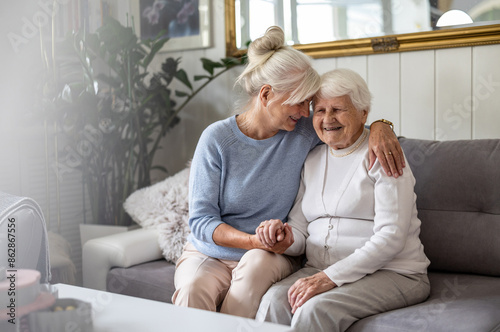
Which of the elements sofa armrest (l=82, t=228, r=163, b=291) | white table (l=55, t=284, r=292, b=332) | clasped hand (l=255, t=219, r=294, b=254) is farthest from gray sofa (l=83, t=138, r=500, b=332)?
white table (l=55, t=284, r=292, b=332)

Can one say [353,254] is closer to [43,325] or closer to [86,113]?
[43,325]

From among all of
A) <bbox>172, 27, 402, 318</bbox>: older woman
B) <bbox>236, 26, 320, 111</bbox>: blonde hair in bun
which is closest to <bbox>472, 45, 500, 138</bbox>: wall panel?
<bbox>172, 27, 402, 318</bbox>: older woman

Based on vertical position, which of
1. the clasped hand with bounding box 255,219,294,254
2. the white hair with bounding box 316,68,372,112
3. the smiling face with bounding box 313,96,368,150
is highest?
the white hair with bounding box 316,68,372,112

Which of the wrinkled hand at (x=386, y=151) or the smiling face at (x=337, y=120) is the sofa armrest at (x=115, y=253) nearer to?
the smiling face at (x=337, y=120)

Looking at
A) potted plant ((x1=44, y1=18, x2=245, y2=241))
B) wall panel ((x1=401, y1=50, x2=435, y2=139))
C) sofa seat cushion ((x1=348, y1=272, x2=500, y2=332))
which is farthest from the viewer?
potted plant ((x1=44, y1=18, x2=245, y2=241))

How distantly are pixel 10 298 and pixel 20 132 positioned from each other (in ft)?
3.98

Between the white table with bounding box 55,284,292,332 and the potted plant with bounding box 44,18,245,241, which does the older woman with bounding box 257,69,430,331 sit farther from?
the potted plant with bounding box 44,18,245,241

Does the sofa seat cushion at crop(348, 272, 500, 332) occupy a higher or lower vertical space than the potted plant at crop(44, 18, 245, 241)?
lower

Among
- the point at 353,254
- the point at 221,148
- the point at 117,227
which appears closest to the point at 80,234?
the point at 117,227

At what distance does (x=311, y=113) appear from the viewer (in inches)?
69.4

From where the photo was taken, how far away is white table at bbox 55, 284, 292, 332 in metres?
1.08

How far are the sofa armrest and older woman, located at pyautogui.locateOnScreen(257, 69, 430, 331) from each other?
0.62 m

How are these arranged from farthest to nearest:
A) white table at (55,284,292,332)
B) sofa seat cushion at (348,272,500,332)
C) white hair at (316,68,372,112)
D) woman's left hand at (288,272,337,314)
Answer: white hair at (316,68,372,112), woman's left hand at (288,272,337,314), sofa seat cushion at (348,272,500,332), white table at (55,284,292,332)

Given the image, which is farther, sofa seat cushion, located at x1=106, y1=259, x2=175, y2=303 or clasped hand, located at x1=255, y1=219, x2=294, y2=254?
sofa seat cushion, located at x1=106, y1=259, x2=175, y2=303
